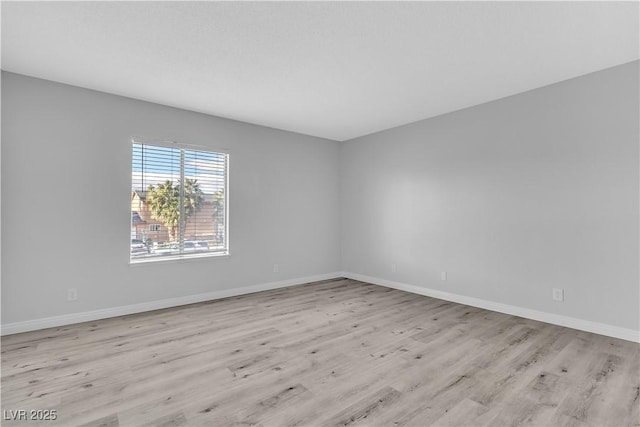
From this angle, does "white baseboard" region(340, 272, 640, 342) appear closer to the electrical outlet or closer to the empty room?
the empty room

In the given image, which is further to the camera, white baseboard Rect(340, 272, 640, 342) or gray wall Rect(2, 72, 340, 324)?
gray wall Rect(2, 72, 340, 324)

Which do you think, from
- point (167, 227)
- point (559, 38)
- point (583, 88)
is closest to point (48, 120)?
point (167, 227)

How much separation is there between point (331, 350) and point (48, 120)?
3787 millimetres

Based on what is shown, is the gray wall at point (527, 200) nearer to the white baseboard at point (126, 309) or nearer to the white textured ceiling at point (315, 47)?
the white textured ceiling at point (315, 47)

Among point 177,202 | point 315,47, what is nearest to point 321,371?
point 315,47

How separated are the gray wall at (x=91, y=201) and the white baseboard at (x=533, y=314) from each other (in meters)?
2.44

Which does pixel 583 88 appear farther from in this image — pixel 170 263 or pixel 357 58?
pixel 170 263

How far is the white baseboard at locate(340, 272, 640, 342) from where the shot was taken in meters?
2.95

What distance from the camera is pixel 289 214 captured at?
5.33m

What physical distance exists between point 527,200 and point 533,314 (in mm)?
1324

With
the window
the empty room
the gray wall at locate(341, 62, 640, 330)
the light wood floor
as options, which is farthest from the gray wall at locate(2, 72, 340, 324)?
the gray wall at locate(341, 62, 640, 330)

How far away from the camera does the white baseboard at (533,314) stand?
9.69 ft

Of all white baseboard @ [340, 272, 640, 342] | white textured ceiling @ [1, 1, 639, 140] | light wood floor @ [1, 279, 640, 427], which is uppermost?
white textured ceiling @ [1, 1, 639, 140]

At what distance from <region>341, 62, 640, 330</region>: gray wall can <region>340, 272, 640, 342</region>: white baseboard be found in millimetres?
62
